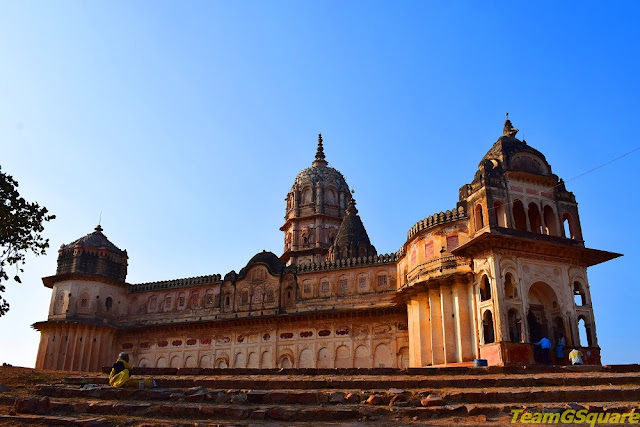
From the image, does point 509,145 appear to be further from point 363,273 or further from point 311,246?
point 311,246

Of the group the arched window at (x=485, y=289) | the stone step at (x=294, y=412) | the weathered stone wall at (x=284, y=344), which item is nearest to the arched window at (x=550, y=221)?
the arched window at (x=485, y=289)

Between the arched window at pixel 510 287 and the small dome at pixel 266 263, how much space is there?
668 inches

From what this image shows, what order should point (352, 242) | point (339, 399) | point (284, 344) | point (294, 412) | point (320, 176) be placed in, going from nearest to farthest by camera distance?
point (294, 412) → point (339, 399) → point (284, 344) → point (352, 242) → point (320, 176)

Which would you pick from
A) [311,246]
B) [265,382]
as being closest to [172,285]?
[311,246]

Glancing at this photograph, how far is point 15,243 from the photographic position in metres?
20.5

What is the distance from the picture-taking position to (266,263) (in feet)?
125

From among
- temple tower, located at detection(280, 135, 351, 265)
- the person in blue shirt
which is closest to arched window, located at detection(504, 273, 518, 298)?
the person in blue shirt

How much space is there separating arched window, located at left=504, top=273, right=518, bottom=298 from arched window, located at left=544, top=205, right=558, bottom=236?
146 inches

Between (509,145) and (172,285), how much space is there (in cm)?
2508

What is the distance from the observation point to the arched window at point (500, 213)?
82.5 ft

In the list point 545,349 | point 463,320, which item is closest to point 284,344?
point 463,320

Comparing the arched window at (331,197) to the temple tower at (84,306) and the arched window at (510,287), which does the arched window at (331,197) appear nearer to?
the temple tower at (84,306)

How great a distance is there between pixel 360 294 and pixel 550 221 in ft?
40.0

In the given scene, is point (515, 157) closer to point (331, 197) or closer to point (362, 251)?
point (362, 251)
